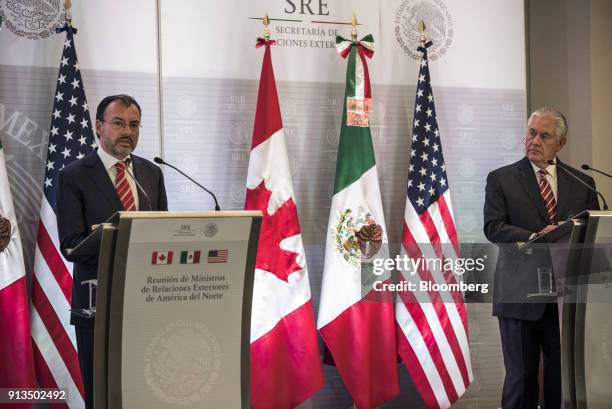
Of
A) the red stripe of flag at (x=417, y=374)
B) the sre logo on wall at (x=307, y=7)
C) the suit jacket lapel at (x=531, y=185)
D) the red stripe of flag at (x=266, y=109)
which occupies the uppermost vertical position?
the sre logo on wall at (x=307, y=7)

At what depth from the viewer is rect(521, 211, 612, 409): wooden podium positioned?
2904mm

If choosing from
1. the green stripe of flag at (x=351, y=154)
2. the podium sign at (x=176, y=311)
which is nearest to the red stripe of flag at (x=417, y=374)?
the green stripe of flag at (x=351, y=154)

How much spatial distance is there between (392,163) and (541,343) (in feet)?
4.89

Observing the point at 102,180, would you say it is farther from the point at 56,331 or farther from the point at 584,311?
the point at 584,311

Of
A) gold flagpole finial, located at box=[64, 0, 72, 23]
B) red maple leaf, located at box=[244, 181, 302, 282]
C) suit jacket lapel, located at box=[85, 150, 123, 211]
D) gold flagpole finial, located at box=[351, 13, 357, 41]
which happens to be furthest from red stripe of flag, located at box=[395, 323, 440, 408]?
gold flagpole finial, located at box=[64, 0, 72, 23]

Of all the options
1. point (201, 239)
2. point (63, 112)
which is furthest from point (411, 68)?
point (201, 239)

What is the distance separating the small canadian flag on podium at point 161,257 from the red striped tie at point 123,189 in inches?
30.5

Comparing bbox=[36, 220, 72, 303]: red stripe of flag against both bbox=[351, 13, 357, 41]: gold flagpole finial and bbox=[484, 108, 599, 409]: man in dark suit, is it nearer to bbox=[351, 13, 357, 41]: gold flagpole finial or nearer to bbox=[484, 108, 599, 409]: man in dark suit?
bbox=[351, 13, 357, 41]: gold flagpole finial

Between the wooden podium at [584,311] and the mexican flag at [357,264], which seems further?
the mexican flag at [357,264]

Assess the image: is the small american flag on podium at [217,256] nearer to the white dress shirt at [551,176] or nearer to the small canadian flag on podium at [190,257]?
the small canadian flag on podium at [190,257]

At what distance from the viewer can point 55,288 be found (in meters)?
4.04

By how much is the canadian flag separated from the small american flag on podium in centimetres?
147

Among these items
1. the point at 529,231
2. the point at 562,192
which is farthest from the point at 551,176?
the point at 529,231

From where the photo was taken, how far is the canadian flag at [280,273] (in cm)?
428
